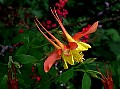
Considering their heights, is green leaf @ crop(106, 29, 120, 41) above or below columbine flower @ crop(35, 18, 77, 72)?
above

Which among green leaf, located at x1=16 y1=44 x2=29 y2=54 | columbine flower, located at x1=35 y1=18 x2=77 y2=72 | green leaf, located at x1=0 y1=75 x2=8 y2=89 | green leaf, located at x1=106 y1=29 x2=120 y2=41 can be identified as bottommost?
green leaf, located at x1=0 y1=75 x2=8 y2=89

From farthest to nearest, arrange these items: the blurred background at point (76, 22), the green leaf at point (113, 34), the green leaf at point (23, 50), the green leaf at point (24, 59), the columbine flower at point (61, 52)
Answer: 1. the green leaf at point (113, 34)
2. the blurred background at point (76, 22)
3. the green leaf at point (23, 50)
4. the green leaf at point (24, 59)
5. the columbine flower at point (61, 52)

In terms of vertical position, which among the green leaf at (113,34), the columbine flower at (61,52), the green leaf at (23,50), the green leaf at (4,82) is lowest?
the green leaf at (4,82)

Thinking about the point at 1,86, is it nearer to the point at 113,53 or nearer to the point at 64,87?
the point at 64,87

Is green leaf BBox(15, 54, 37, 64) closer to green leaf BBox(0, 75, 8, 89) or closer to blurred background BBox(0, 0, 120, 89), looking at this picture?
green leaf BBox(0, 75, 8, 89)

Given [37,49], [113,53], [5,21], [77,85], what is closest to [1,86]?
[37,49]

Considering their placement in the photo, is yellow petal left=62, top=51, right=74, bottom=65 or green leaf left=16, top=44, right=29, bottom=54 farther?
green leaf left=16, top=44, right=29, bottom=54

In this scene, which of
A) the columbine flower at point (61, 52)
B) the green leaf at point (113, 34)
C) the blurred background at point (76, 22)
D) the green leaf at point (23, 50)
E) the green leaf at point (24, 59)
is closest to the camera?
the columbine flower at point (61, 52)

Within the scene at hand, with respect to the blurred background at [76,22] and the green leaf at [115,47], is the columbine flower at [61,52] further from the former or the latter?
the green leaf at [115,47]

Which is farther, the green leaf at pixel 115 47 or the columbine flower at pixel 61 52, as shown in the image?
the green leaf at pixel 115 47

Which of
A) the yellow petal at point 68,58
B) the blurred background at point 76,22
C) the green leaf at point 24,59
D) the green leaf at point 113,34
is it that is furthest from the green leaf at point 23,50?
the green leaf at point 113,34

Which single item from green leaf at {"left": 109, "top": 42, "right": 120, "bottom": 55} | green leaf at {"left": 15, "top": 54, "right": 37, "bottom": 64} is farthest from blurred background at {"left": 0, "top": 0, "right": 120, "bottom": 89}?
green leaf at {"left": 15, "top": 54, "right": 37, "bottom": 64}

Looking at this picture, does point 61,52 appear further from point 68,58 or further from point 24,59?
point 24,59

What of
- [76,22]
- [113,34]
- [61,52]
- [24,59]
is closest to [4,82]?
[24,59]
